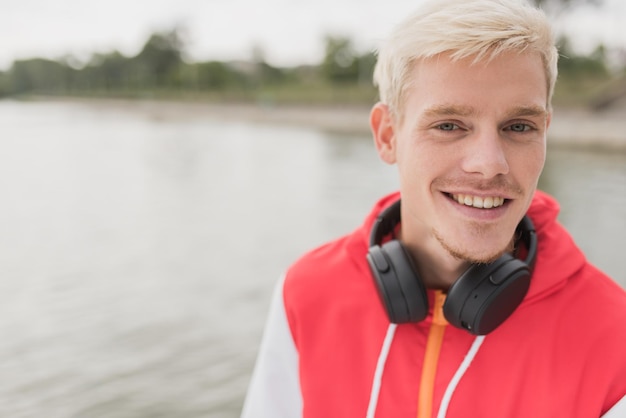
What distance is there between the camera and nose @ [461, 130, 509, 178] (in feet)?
4.64

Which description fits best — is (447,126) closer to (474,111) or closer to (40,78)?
(474,111)

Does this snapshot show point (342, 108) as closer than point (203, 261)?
No

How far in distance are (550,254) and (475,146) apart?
14.3 inches

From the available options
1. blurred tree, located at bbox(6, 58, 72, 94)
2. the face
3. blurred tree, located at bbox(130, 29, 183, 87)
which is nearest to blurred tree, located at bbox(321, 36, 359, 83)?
blurred tree, located at bbox(130, 29, 183, 87)

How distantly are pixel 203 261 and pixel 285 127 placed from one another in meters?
28.7

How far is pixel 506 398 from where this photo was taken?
1.49 meters

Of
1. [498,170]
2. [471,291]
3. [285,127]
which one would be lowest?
[285,127]

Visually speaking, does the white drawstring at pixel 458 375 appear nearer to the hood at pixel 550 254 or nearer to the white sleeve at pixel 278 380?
the hood at pixel 550 254

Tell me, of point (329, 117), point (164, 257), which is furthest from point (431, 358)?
point (329, 117)

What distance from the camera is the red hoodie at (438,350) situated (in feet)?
4.72

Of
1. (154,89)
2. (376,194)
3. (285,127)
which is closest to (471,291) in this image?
(376,194)

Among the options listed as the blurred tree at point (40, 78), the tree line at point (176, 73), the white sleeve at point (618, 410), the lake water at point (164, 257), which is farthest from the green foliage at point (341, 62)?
the blurred tree at point (40, 78)

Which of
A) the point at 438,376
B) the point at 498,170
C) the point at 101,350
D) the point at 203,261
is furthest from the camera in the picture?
the point at 203,261

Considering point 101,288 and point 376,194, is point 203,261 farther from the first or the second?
point 376,194
